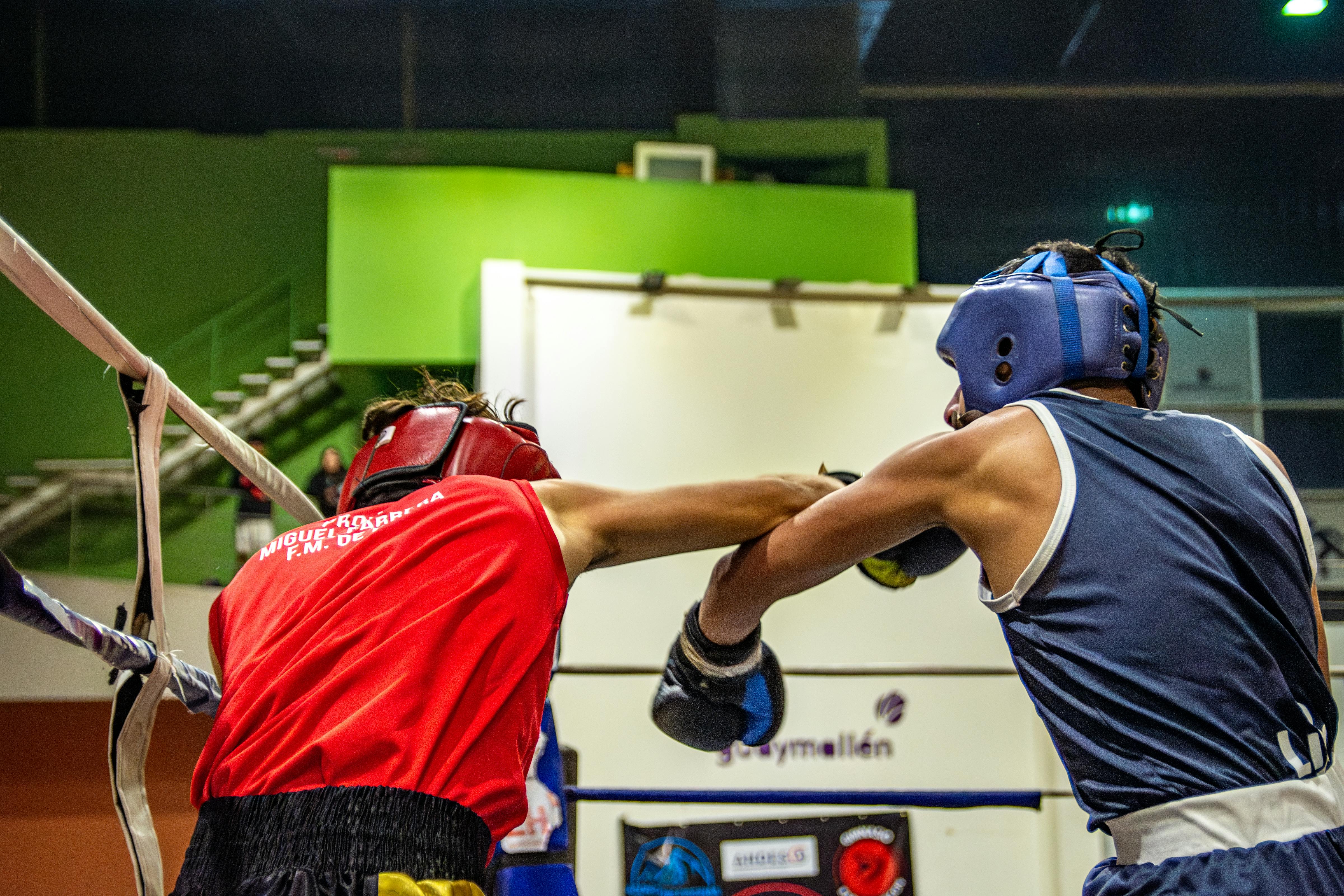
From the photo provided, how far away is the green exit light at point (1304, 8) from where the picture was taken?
14.6ft

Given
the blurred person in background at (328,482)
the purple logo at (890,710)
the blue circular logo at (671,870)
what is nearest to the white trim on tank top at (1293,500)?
the blue circular logo at (671,870)

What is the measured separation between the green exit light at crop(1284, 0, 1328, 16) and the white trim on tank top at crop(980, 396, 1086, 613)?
4.30 meters

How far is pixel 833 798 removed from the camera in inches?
107

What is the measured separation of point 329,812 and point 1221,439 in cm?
128

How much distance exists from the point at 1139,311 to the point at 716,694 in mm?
1048

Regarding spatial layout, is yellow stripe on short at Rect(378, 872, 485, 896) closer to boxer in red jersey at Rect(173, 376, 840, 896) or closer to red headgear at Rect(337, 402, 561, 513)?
boxer in red jersey at Rect(173, 376, 840, 896)

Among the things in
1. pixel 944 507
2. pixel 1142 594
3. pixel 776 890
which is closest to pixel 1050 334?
pixel 944 507

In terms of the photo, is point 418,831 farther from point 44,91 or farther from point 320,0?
→ point 44,91

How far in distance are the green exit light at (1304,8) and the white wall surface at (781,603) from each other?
2086 millimetres

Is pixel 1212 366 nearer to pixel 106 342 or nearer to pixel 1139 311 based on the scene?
pixel 1139 311

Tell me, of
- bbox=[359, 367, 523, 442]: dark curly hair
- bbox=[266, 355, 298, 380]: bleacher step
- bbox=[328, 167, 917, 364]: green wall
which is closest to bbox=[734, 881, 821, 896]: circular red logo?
bbox=[359, 367, 523, 442]: dark curly hair

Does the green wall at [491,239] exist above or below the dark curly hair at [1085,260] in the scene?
above

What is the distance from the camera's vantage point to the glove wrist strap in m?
1.98

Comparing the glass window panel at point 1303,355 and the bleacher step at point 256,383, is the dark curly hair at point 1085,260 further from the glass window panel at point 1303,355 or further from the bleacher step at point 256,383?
the bleacher step at point 256,383
